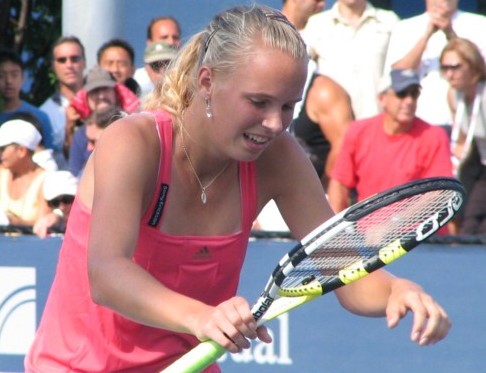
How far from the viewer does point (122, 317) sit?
10.3 feet

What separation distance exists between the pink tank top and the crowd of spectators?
3.21m

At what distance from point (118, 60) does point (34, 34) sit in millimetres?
4705

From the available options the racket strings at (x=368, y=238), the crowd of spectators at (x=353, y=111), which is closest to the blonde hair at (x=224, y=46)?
the racket strings at (x=368, y=238)

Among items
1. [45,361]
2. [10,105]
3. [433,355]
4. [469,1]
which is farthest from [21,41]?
[45,361]

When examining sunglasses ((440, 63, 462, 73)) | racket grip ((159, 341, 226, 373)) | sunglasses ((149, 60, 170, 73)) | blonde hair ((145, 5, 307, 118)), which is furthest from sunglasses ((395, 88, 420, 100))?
racket grip ((159, 341, 226, 373))

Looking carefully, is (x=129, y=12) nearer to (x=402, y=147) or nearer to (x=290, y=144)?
(x=402, y=147)

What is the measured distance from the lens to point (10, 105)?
8031 mm

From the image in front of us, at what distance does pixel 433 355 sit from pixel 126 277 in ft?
11.6

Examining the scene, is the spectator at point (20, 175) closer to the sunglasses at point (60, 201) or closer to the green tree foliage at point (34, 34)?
the sunglasses at point (60, 201)

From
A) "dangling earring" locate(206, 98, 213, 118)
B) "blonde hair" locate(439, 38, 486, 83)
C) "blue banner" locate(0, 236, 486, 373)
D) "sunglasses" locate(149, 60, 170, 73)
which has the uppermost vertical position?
"dangling earring" locate(206, 98, 213, 118)

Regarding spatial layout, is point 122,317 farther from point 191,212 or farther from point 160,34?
point 160,34

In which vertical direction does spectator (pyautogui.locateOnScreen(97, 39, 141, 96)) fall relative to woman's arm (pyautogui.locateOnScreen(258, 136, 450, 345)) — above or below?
below

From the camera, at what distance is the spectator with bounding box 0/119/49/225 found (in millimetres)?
7078

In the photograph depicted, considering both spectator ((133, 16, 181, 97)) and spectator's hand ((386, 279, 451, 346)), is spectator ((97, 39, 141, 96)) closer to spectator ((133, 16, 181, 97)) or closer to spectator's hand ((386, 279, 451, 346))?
spectator ((133, 16, 181, 97))
